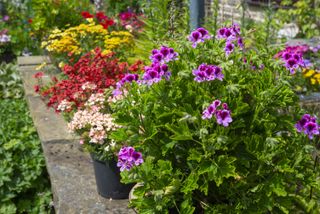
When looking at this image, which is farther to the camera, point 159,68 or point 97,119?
point 97,119

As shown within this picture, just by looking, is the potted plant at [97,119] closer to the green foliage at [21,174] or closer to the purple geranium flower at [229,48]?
the green foliage at [21,174]

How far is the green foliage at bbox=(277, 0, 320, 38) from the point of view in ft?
25.1

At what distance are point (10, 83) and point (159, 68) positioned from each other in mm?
4502

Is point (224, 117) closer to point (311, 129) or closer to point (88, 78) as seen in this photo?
point (311, 129)

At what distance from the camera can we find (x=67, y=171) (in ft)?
11.8

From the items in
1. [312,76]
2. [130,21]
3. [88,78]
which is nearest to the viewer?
[88,78]

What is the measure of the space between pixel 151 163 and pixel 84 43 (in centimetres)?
331

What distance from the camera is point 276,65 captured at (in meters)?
2.64

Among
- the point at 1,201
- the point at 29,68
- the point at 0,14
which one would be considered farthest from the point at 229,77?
the point at 0,14

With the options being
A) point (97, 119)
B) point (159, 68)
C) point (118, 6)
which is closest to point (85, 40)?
point (97, 119)

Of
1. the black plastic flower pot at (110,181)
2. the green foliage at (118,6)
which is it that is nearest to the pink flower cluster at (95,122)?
the black plastic flower pot at (110,181)

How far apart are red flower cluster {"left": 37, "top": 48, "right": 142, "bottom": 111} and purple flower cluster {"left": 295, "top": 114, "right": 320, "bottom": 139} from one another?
64.8 inches

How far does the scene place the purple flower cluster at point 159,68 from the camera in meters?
2.48

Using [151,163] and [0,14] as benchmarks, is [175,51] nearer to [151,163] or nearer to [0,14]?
[151,163]
